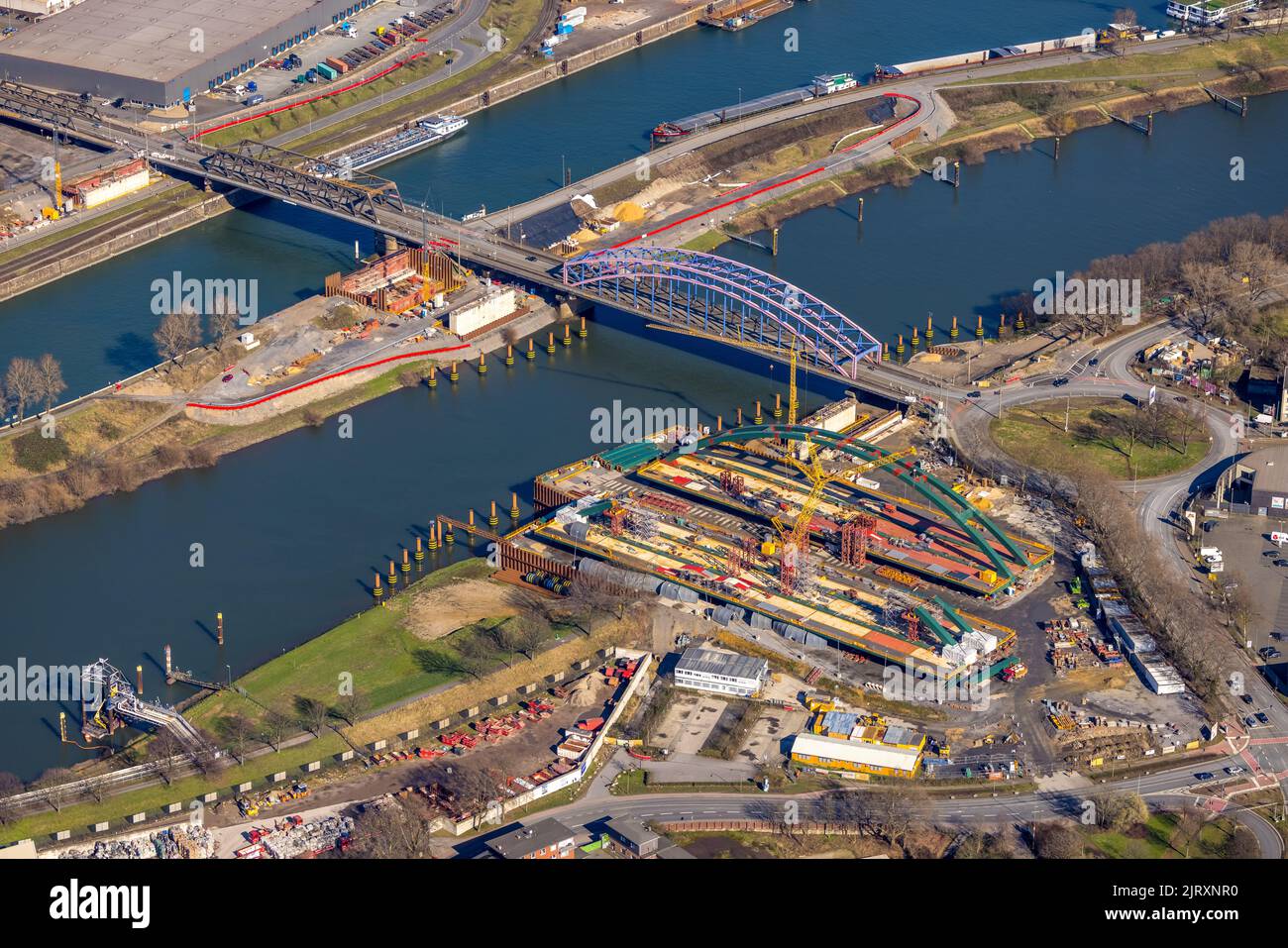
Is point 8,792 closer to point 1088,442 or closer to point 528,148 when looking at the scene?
→ point 1088,442

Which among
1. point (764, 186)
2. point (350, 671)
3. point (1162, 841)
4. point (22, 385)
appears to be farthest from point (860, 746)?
point (764, 186)

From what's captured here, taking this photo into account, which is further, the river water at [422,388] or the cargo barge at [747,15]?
the cargo barge at [747,15]

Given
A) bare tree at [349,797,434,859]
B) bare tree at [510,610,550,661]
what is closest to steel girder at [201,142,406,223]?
bare tree at [510,610,550,661]

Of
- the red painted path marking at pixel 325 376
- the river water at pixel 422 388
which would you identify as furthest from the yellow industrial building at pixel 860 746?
the red painted path marking at pixel 325 376

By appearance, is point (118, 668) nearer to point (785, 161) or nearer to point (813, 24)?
point (785, 161)

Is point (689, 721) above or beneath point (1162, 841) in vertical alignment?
above

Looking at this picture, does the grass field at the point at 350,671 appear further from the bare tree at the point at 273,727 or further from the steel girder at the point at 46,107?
the steel girder at the point at 46,107

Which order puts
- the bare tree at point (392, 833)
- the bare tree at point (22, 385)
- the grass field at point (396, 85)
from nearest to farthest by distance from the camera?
the bare tree at point (392, 833) → the bare tree at point (22, 385) → the grass field at point (396, 85)
